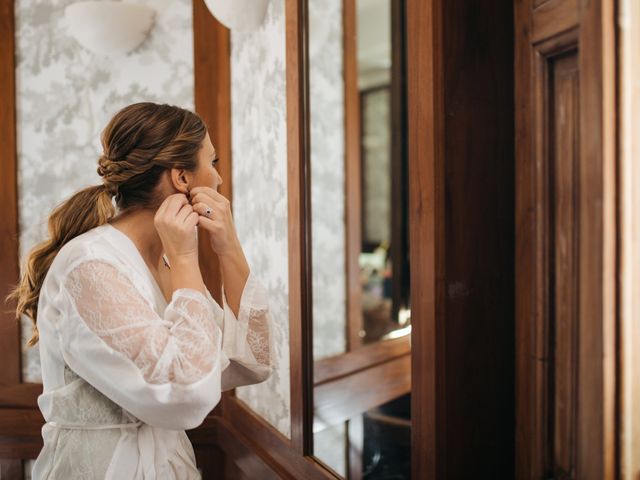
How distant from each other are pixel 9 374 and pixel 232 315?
116cm

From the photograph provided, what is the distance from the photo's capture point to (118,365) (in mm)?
1017

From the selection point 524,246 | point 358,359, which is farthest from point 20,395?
point 524,246

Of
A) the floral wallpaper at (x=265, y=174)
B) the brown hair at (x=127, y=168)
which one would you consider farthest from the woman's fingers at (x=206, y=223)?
the floral wallpaper at (x=265, y=174)

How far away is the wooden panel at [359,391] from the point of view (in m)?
1.74

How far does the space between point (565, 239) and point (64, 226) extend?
1.01 metres

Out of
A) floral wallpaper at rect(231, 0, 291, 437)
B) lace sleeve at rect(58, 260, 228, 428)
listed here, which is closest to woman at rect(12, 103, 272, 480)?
lace sleeve at rect(58, 260, 228, 428)

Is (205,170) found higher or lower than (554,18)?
lower

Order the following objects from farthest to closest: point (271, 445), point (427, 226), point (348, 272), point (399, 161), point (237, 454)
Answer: point (399, 161) → point (348, 272) → point (237, 454) → point (271, 445) → point (427, 226)

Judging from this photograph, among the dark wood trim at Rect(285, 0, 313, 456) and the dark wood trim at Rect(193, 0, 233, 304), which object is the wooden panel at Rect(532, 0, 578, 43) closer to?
the dark wood trim at Rect(285, 0, 313, 456)

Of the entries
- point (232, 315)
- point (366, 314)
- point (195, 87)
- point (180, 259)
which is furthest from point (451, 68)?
point (366, 314)

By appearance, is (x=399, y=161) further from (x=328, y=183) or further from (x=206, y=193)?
(x=206, y=193)

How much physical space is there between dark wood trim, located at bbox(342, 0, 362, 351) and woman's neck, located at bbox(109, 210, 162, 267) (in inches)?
A: 50.8

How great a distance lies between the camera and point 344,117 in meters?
2.47

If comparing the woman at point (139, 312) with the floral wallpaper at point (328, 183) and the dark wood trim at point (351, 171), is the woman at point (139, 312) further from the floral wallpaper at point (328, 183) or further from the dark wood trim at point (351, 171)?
the dark wood trim at point (351, 171)
